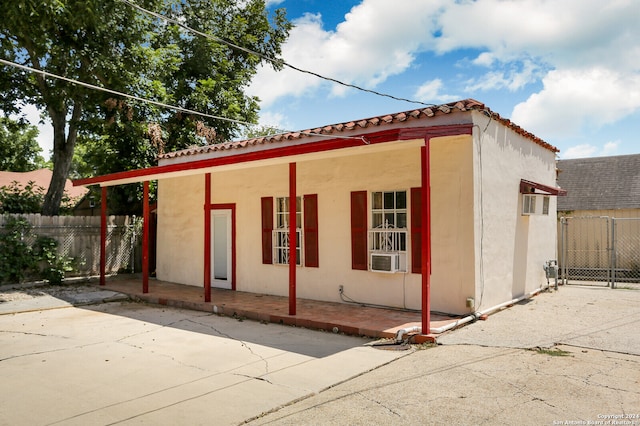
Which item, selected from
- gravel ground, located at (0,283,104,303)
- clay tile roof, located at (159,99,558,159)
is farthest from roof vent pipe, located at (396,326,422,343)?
gravel ground, located at (0,283,104,303)

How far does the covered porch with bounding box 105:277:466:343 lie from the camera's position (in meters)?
6.85

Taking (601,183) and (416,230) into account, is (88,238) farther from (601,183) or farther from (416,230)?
(601,183)

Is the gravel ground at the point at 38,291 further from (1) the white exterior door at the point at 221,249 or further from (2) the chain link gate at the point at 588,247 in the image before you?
(2) the chain link gate at the point at 588,247

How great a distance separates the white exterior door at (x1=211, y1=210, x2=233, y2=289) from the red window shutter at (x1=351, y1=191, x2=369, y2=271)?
3.67m

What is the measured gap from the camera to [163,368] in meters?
5.35

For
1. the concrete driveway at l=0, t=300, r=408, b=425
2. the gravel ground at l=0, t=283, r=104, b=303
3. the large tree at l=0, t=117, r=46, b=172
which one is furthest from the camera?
the large tree at l=0, t=117, r=46, b=172

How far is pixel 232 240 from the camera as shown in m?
11.0

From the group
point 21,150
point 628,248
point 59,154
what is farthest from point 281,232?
point 21,150

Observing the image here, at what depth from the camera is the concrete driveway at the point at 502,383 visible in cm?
379

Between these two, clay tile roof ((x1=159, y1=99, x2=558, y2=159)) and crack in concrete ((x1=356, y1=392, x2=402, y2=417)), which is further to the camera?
clay tile roof ((x1=159, y1=99, x2=558, y2=159))

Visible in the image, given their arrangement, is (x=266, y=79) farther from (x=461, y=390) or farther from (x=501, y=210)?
(x=461, y=390)

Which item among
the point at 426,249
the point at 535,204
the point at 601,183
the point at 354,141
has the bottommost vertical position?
the point at 426,249

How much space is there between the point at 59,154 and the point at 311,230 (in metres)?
9.77

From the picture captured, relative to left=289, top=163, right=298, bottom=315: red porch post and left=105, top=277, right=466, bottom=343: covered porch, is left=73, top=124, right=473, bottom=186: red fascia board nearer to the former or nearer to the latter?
left=289, top=163, right=298, bottom=315: red porch post
